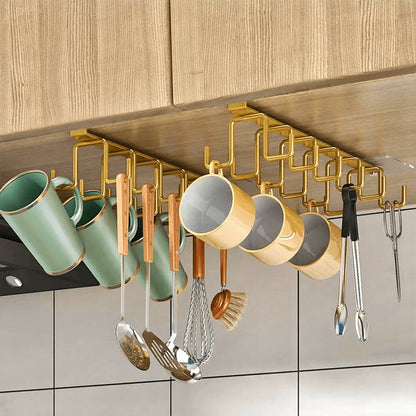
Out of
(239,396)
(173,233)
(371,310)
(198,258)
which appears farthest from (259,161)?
(239,396)

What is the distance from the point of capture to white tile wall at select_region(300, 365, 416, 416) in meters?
1.62

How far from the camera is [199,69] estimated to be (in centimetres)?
115

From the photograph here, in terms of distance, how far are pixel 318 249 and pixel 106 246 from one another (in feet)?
1.07

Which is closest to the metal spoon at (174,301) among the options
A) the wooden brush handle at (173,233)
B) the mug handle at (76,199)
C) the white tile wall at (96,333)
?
→ the wooden brush handle at (173,233)

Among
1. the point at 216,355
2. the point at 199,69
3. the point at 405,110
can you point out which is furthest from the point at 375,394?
the point at 199,69

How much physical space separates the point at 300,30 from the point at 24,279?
980 mm

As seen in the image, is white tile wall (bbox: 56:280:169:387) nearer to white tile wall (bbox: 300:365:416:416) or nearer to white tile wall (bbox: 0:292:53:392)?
white tile wall (bbox: 0:292:53:392)

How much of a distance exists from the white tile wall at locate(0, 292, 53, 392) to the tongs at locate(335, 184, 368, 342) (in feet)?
3.26

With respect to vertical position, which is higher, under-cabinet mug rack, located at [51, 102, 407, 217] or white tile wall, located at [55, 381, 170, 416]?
under-cabinet mug rack, located at [51, 102, 407, 217]

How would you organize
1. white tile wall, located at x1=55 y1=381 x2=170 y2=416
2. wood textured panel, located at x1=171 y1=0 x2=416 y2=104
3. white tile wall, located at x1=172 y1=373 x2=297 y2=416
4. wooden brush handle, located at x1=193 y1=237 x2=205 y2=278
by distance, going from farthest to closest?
white tile wall, located at x1=55 y1=381 x2=170 y2=416, white tile wall, located at x1=172 y1=373 x2=297 y2=416, wooden brush handle, located at x1=193 y1=237 x2=205 y2=278, wood textured panel, located at x1=171 y1=0 x2=416 y2=104

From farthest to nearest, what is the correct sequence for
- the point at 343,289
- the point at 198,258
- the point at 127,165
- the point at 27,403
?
the point at 27,403 < the point at 198,258 < the point at 127,165 < the point at 343,289

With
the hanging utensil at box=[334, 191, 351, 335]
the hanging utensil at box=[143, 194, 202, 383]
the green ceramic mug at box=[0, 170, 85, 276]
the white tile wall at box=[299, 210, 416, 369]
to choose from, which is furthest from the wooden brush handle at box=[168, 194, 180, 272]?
the white tile wall at box=[299, 210, 416, 369]

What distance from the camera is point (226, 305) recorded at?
1490mm

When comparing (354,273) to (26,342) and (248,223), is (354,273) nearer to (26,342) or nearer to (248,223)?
(248,223)
